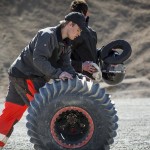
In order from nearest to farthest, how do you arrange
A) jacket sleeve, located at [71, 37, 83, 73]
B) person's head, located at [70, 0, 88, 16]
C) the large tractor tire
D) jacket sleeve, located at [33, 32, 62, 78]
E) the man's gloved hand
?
the large tractor tire, jacket sleeve, located at [33, 32, 62, 78], the man's gloved hand, person's head, located at [70, 0, 88, 16], jacket sleeve, located at [71, 37, 83, 73]

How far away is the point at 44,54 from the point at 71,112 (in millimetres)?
645

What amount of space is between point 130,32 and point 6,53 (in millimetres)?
6319

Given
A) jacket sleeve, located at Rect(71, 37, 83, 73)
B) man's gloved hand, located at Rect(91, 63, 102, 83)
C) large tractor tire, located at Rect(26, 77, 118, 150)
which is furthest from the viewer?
jacket sleeve, located at Rect(71, 37, 83, 73)

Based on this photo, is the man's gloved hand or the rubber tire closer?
the man's gloved hand

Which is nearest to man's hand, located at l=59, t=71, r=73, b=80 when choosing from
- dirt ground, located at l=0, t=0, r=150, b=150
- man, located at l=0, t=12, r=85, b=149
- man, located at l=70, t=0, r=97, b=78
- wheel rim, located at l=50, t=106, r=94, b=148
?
man, located at l=0, t=12, r=85, b=149

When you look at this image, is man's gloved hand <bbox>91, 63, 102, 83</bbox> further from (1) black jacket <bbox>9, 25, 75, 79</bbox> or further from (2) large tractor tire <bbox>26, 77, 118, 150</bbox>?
(2) large tractor tire <bbox>26, 77, 118, 150</bbox>

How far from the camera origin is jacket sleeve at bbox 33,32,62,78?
584 cm

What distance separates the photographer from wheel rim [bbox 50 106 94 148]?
572cm

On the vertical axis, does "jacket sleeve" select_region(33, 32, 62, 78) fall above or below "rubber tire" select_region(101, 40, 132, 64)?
above

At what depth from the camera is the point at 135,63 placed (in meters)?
26.3

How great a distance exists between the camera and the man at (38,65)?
586 centimetres

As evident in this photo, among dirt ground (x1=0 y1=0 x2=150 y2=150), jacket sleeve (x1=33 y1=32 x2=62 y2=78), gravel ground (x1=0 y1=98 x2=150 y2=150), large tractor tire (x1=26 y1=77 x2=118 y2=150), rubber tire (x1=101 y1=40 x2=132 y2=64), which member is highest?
jacket sleeve (x1=33 y1=32 x2=62 y2=78)

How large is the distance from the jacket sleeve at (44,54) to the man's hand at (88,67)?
1.26 meters

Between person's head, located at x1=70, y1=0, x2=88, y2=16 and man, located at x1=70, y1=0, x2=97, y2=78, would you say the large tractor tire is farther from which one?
person's head, located at x1=70, y1=0, x2=88, y2=16
